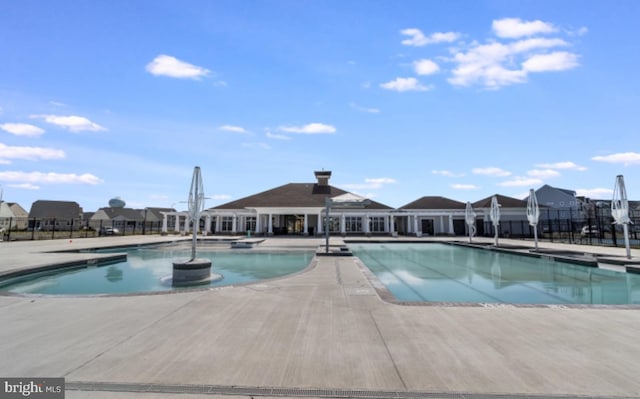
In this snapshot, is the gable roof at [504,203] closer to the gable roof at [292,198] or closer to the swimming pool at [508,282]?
the gable roof at [292,198]

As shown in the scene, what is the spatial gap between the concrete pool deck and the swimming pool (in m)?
2.34

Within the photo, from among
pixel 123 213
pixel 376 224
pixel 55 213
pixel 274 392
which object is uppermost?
pixel 123 213

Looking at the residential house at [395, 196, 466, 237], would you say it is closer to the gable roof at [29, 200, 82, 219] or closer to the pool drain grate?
the pool drain grate

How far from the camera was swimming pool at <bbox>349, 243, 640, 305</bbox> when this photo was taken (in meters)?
7.83

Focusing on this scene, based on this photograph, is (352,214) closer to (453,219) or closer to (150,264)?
(453,219)

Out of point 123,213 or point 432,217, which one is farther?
point 123,213

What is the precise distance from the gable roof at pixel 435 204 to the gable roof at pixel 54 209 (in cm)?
6568

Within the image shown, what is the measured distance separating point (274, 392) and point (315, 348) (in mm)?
1040

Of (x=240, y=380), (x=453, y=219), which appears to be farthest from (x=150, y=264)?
(x=453, y=219)

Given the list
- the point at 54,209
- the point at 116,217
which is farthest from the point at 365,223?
the point at 54,209

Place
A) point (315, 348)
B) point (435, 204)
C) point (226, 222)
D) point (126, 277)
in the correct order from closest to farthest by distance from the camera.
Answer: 1. point (315, 348)
2. point (126, 277)
3. point (435, 204)
4. point (226, 222)

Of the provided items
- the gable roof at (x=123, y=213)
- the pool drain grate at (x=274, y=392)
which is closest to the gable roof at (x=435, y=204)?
the pool drain grate at (x=274, y=392)

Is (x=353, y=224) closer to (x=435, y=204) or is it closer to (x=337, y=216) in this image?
(x=337, y=216)

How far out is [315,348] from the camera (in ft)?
Result: 12.2
